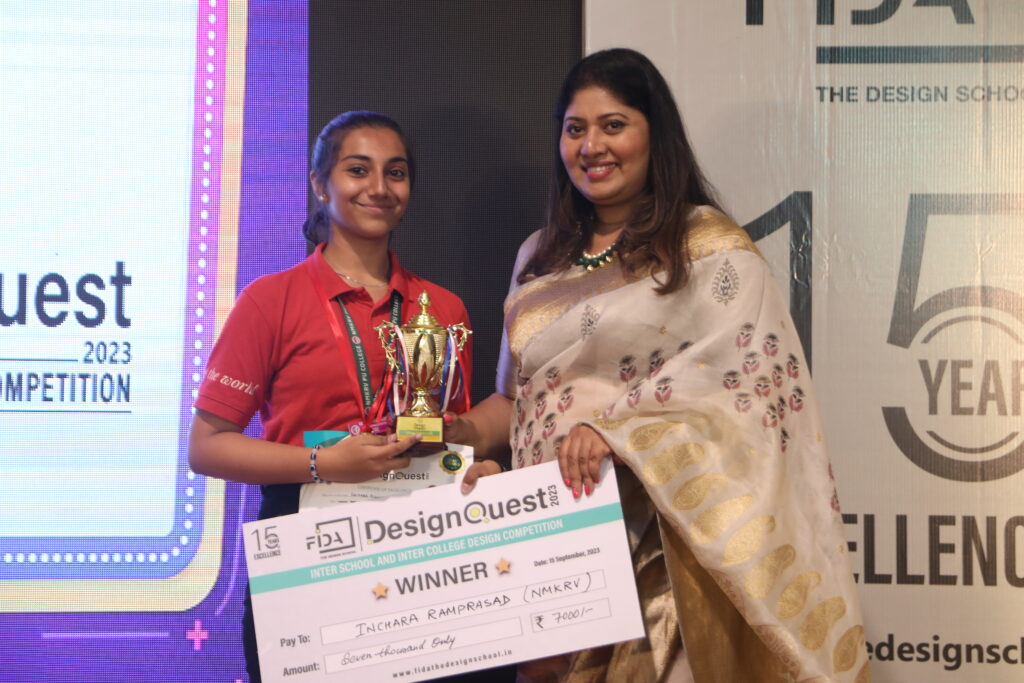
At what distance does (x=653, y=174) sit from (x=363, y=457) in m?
0.78

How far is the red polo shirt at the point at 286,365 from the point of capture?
70.5 inches

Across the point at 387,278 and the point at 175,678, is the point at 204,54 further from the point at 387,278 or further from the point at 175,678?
the point at 175,678

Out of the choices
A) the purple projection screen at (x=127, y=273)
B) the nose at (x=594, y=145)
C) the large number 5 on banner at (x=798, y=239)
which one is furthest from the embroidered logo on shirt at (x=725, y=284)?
the purple projection screen at (x=127, y=273)

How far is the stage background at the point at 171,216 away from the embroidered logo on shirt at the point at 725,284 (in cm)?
87

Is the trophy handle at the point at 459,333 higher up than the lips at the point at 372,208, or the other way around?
the lips at the point at 372,208

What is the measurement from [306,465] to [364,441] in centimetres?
14

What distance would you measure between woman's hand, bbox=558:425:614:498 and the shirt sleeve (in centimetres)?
61

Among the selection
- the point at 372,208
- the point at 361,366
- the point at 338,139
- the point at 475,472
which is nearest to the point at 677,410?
the point at 475,472

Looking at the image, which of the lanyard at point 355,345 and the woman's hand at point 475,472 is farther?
the lanyard at point 355,345

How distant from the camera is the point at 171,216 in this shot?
248 cm

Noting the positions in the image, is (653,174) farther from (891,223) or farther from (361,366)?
(891,223)

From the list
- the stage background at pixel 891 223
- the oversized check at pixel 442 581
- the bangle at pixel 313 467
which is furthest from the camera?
the stage background at pixel 891 223

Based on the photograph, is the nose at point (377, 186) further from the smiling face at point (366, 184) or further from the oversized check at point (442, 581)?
the oversized check at point (442, 581)

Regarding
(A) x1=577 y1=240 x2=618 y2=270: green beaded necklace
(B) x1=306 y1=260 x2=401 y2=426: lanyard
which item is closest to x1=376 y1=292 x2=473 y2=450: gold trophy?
(B) x1=306 y1=260 x2=401 y2=426: lanyard
